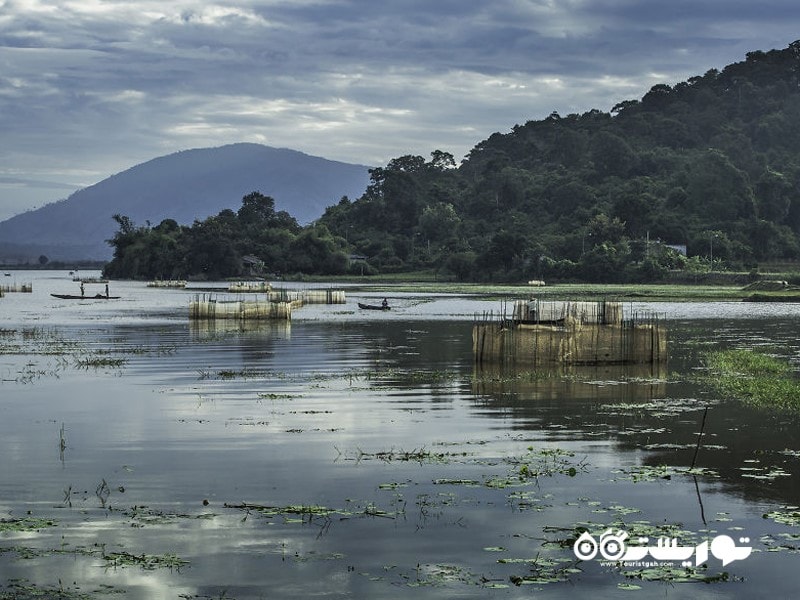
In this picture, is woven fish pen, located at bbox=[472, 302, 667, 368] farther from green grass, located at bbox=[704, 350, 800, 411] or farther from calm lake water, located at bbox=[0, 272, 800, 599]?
green grass, located at bbox=[704, 350, 800, 411]

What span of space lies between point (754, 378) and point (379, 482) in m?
22.4

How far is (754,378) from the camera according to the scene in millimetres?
39875

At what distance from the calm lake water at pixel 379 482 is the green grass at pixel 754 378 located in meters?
1.24

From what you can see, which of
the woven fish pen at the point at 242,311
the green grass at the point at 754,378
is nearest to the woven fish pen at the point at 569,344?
the green grass at the point at 754,378

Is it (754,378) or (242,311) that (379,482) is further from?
(242,311)

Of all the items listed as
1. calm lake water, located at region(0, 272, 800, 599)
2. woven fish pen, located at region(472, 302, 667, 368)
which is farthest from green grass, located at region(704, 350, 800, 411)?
woven fish pen, located at region(472, 302, 667, 368)

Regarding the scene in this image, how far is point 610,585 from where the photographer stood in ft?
50.2

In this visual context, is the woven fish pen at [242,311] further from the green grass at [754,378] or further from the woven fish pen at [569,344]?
the green grass at [754,378]

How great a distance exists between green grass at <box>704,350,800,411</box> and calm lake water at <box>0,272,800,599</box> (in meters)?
1.24

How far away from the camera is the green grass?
110 feet

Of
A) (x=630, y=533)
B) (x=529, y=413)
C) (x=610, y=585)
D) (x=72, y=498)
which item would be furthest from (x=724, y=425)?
(x=72, y=498)

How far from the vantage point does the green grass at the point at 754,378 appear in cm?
3356

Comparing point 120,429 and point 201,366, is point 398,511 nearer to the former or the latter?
point 120,429

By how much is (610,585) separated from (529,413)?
16.4m
